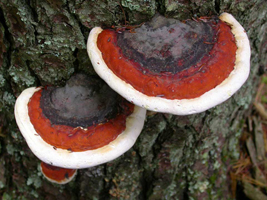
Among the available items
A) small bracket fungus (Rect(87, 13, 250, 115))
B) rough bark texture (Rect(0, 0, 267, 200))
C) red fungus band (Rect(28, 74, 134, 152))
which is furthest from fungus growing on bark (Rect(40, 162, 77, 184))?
small bracket fungus (Rect(87, 13, 250, 115))

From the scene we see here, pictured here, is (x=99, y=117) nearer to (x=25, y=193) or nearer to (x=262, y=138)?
(x=25, y=193)

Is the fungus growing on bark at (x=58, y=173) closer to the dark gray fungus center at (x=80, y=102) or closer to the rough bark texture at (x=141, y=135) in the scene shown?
the rough bark texture at (x=141, y=135)

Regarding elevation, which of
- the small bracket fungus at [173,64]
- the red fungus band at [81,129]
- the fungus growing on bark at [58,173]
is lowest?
the fungus growing on bark at [58,173]

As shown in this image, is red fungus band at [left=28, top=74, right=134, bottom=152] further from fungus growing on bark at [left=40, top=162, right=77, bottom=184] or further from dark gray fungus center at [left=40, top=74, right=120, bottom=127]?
fungus growing on bark at [left=40, top=162, right=77, bottom=184]

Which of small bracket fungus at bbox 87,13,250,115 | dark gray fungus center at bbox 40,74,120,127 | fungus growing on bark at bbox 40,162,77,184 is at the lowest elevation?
fungus growing on bark at bbox 40,162,77,184

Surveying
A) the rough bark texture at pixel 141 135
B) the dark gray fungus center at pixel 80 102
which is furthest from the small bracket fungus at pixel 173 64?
the dark gray fungus center at pixel 80 102

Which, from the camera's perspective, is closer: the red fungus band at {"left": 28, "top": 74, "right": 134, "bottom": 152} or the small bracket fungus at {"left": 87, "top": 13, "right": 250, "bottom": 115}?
the small bracket fungus at {"left": 87, "top": 13, "right": 250, "bottom": 115}

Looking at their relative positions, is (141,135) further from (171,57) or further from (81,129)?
(171,57)
